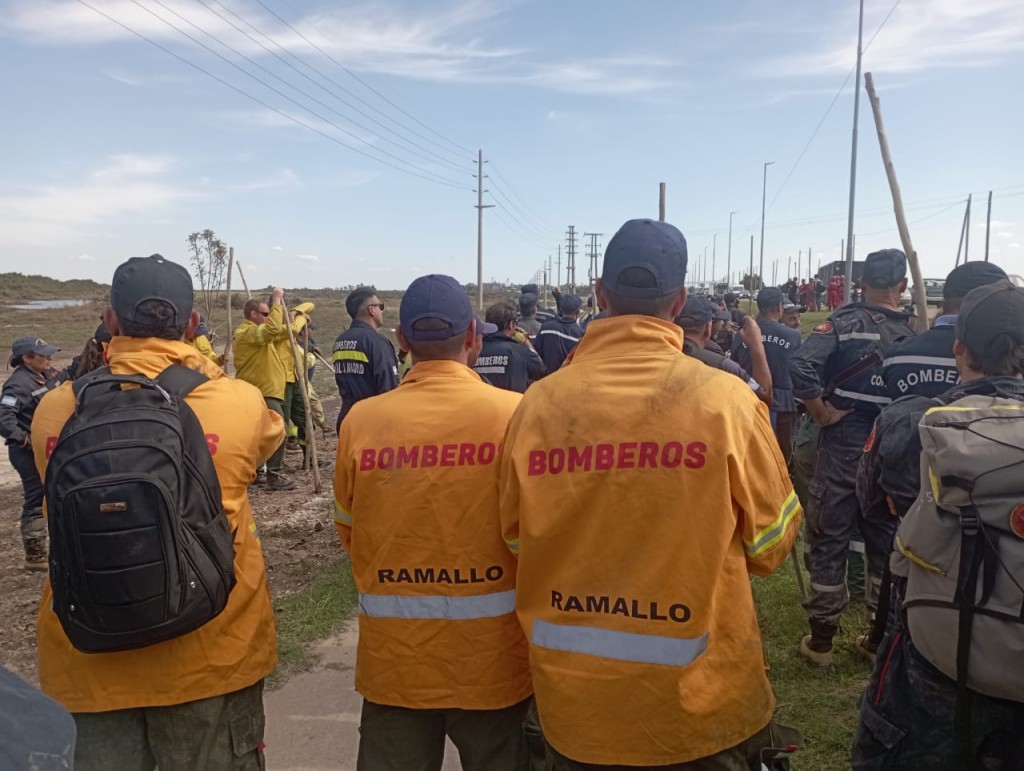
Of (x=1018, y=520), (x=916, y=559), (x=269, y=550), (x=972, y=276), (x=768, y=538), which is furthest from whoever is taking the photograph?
(x=269, y=550)

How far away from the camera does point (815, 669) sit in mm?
4539

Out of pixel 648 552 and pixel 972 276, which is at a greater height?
pixel 972 276

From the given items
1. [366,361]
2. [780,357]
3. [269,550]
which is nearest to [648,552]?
[366,361]

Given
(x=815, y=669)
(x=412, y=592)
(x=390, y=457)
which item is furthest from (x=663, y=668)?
(x=815, y=669)

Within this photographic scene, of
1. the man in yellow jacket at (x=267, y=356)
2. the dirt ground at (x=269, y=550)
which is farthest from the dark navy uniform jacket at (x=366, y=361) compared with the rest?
the man in yellow jacket at (x=267, y=356)

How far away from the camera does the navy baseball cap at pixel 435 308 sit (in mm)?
2596

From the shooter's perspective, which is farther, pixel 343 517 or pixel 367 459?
pixel 343 517

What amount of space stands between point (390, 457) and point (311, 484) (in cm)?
764

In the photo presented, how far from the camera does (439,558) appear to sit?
241 cm

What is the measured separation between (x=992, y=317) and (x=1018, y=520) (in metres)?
0.80

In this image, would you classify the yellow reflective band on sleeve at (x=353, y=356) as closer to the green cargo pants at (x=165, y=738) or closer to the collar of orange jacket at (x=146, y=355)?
the collar of orange jacket at (x=146, y=355)

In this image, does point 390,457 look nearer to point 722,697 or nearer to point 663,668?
point 663,668

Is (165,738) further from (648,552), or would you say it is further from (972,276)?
(972,276)

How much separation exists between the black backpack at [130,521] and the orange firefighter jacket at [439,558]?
501mm
